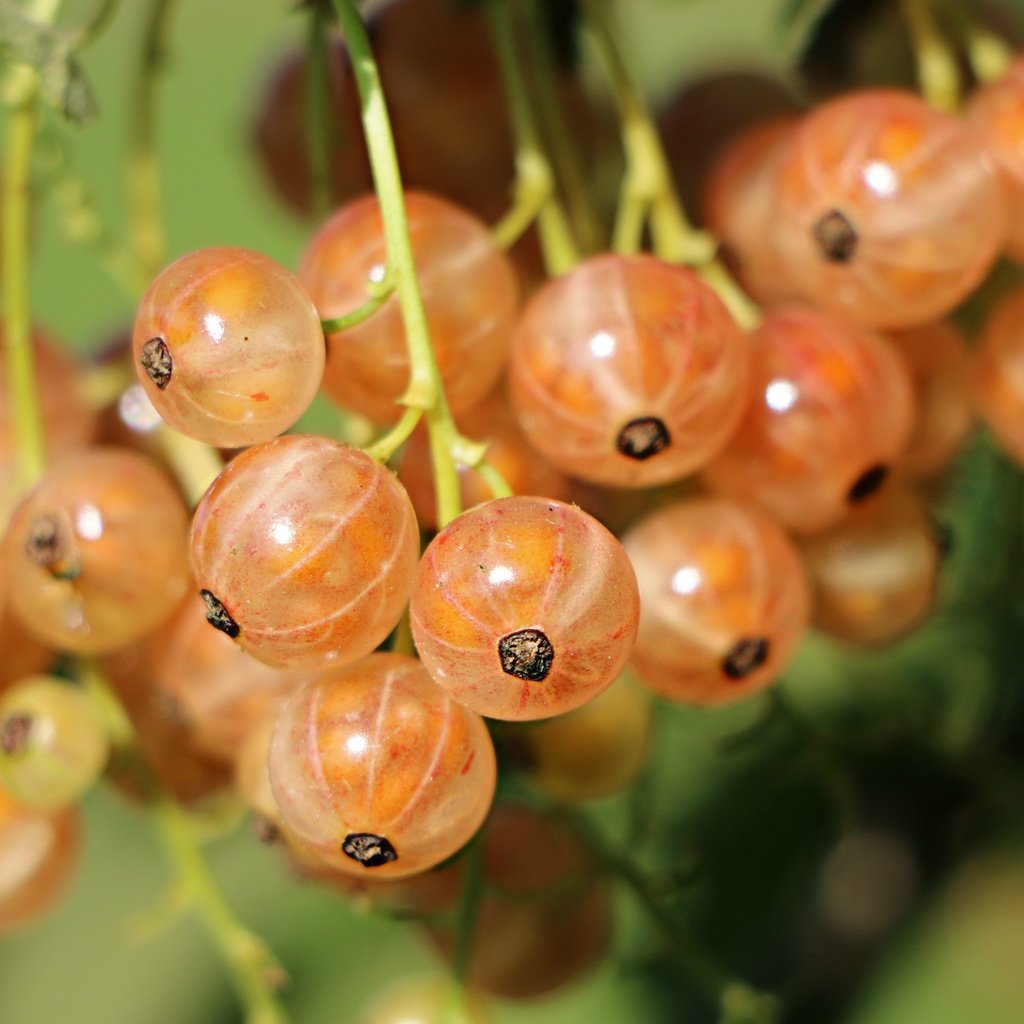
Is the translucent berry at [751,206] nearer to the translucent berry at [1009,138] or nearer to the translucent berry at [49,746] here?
the translucent berry at [1009,138]

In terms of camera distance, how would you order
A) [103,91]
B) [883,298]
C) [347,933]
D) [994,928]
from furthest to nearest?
[103,91]
[347,933]
[994,928]
[883,298]

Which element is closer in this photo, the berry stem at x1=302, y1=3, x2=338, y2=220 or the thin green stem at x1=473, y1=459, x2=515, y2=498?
the thin green stem at x1=473, y1=459, x2=515, y2=498

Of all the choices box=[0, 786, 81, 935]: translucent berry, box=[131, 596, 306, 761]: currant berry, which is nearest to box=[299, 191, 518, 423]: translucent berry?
box=[131, 596, 306, 761]: currant berry

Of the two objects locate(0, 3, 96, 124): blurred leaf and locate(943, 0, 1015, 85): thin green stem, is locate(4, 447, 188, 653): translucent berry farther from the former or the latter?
locate(943, 0, 1015, 85): thin green stem

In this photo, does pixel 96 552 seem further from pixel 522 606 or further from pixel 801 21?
pixel 801 21

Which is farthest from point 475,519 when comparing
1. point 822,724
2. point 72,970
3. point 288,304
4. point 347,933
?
point 72,970

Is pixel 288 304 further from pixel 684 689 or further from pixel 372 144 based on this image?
pixel 684 689
